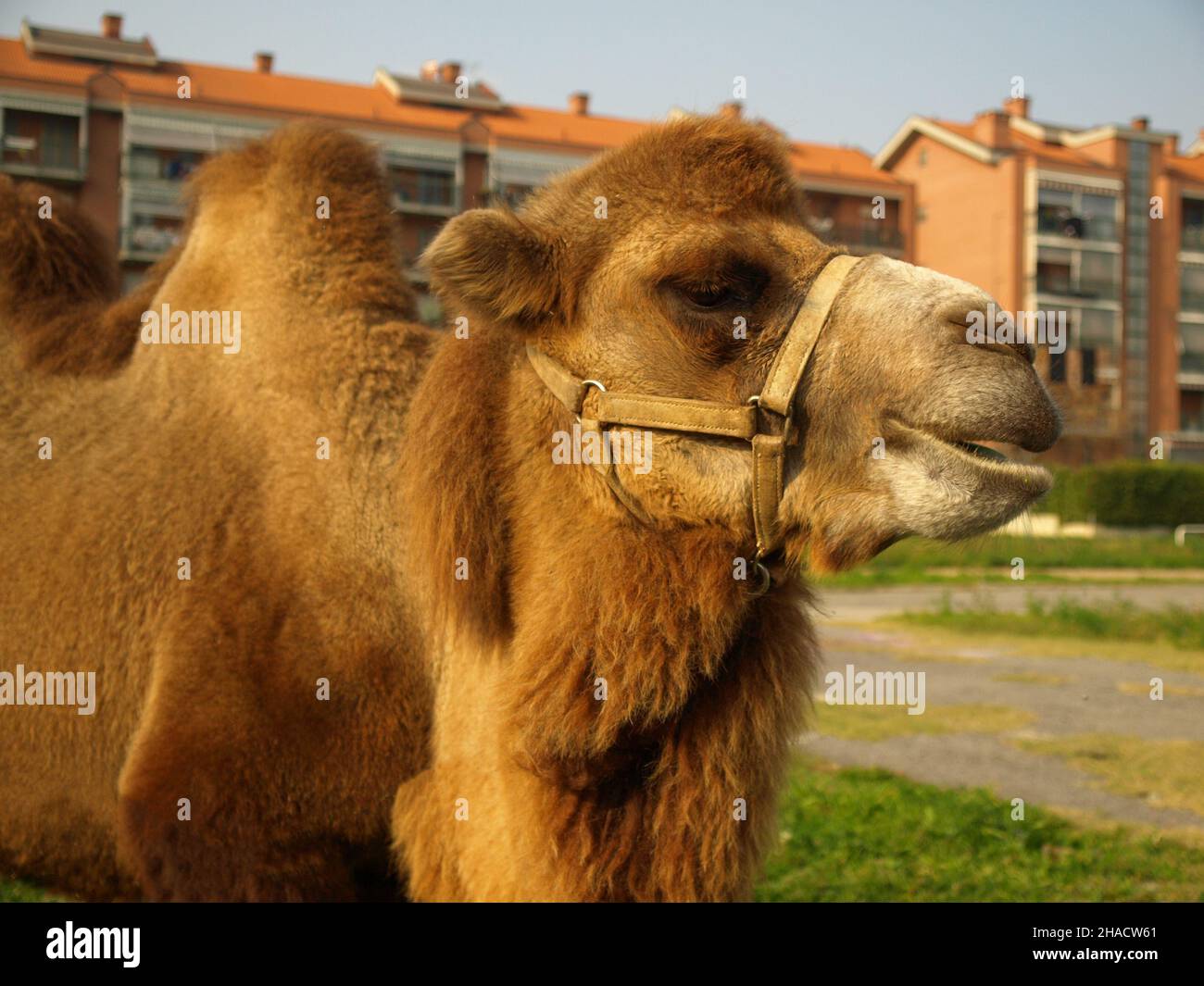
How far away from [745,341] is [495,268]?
63cm

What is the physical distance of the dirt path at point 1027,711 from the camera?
6586 mm

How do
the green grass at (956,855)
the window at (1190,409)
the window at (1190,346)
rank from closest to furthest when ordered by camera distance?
the green grass at (956,855) → the window at (1190,346) → the window at (1190,409)

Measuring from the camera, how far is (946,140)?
134ft

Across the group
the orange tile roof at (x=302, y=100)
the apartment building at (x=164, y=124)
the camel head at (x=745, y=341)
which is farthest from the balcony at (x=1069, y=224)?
the camel head at (x=745, y=341)

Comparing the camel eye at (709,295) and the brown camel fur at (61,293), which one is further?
the brown camel fur at (61,293)

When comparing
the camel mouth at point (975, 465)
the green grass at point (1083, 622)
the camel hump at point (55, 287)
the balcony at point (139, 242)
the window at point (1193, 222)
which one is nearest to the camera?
the camel mouth at point (975, 465)

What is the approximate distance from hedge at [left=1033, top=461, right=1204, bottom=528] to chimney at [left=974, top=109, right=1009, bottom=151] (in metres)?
12.7

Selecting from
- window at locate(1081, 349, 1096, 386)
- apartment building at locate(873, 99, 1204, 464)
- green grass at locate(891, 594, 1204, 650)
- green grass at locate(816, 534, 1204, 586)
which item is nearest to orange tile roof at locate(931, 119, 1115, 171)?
apartment building at locate(873, 99, 1204, 464)

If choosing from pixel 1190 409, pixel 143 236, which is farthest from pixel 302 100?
pixel 1190 409

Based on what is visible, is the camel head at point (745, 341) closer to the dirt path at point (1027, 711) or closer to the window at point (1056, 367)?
the dirt path at point (1027, 711)

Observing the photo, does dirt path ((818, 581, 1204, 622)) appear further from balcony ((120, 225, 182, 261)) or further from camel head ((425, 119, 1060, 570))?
→ balcony ((120, 225, 182, 261))

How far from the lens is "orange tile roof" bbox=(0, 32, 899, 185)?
26406mm

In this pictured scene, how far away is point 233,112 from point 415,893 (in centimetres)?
2537

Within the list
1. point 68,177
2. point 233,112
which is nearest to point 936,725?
point 233,112
